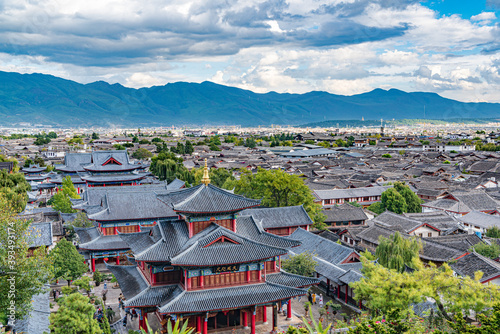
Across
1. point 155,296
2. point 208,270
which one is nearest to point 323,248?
point 208,270

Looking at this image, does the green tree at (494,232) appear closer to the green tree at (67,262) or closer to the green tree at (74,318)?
the green tree at (67,262)

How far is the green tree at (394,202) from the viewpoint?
206 feet

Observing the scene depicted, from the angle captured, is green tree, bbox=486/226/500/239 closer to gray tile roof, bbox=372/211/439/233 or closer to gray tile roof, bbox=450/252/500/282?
gray tile roof, bbox=372/211/439/233

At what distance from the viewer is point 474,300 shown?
74.5ft

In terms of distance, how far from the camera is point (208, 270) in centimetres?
2558

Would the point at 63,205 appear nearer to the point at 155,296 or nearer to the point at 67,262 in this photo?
the point at 67,262

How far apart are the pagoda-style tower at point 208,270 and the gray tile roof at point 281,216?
702 inches

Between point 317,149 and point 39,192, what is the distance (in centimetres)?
9960

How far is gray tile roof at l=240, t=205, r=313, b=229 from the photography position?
153 ft

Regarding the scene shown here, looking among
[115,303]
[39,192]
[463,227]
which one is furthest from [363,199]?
[39,192]

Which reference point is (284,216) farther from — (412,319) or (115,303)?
(412,319)

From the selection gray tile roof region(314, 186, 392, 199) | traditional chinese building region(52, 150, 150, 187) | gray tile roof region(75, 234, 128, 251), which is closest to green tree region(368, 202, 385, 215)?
gray tile roof region(314, 186, 392, 199)

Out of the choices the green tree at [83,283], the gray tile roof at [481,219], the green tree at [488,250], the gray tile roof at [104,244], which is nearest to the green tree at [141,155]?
the gray tile roof at [104,244]

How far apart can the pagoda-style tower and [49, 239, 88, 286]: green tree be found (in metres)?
7.60
